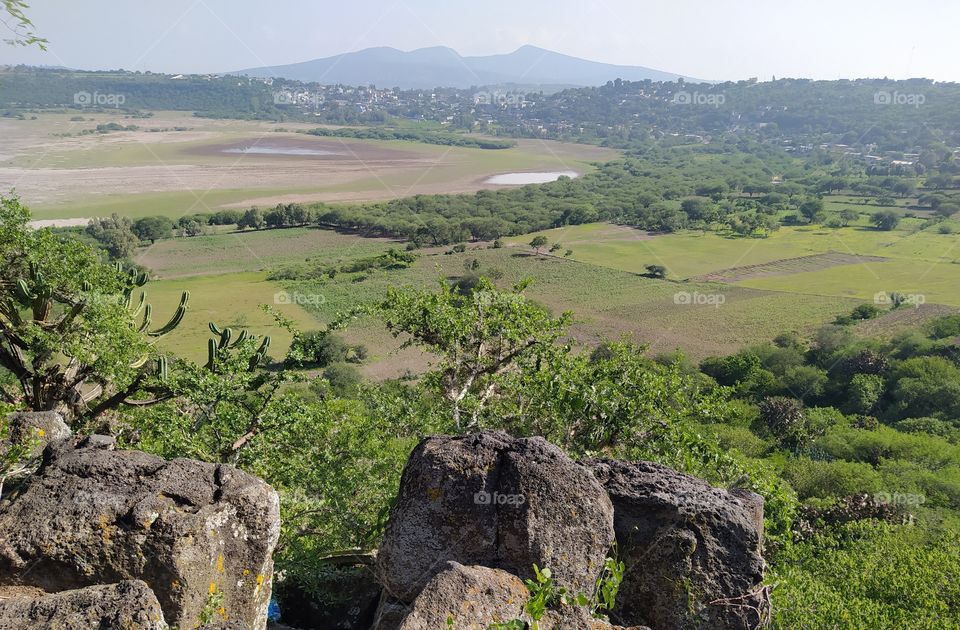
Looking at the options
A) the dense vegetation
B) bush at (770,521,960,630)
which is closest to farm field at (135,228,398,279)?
the dense vegetation

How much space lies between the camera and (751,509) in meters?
9.47

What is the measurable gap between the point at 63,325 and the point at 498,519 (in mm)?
11001

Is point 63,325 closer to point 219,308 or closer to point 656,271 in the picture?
point 219,308

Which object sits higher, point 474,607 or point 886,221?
point 474,607

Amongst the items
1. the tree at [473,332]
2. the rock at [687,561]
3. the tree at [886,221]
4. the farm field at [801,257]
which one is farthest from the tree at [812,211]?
the rock at [687,561]

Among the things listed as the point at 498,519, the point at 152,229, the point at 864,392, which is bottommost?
the point at 864,392

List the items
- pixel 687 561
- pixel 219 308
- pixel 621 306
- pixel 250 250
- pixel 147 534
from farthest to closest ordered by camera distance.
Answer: pixel 250 250, pixel 621 306, pixel 219 308, pixel 687 561, pixel 147 534

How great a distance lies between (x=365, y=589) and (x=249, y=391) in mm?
5363

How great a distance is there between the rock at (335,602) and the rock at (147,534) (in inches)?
87.7

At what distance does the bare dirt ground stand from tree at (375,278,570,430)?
81.2 metres

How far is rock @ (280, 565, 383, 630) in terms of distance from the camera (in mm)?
9984

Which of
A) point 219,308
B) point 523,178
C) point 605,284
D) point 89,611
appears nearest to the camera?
point 89,611

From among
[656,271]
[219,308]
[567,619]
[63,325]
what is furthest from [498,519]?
[656,271]

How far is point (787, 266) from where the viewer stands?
9806 centimetres
